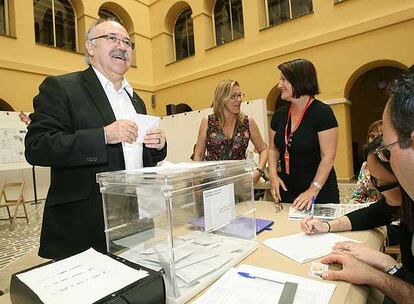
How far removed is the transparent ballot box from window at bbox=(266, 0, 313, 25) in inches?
309

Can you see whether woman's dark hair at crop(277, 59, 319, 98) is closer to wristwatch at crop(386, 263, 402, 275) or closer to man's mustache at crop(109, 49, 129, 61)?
man's mustache at crop(109, 49, 129, 61)

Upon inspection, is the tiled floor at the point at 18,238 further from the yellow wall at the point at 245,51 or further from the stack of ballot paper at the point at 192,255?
the yellow wall at the point at 245,51

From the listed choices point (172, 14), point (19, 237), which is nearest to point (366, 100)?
point (172, 14)

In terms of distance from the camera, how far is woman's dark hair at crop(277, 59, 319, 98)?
1904 mm

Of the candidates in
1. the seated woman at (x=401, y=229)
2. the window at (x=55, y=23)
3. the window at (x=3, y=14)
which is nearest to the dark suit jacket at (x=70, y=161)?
the seated woman at (x=401, y=229)

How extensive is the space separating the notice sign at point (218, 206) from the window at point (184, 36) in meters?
9.64

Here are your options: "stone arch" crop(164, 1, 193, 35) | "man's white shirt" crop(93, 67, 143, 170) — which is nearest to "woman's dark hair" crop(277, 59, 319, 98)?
"man's white shirt" crop(93, 67, 143, 170)

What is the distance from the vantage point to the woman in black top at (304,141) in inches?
71.3

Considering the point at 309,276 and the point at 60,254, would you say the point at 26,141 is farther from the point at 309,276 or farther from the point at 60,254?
the point at 309,276

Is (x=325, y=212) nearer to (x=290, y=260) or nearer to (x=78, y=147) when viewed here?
(x=290, y=260)

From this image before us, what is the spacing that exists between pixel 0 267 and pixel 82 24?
25.2 feet

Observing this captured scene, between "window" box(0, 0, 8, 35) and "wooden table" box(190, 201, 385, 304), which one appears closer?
"wooden table" box(190, 201, 385, 304)

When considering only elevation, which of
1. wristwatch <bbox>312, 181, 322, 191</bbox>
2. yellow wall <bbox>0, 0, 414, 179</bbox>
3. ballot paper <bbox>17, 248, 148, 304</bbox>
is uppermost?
yellow wall <bbox>0, 0, 414, 179</bbox>

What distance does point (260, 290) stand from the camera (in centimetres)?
78
